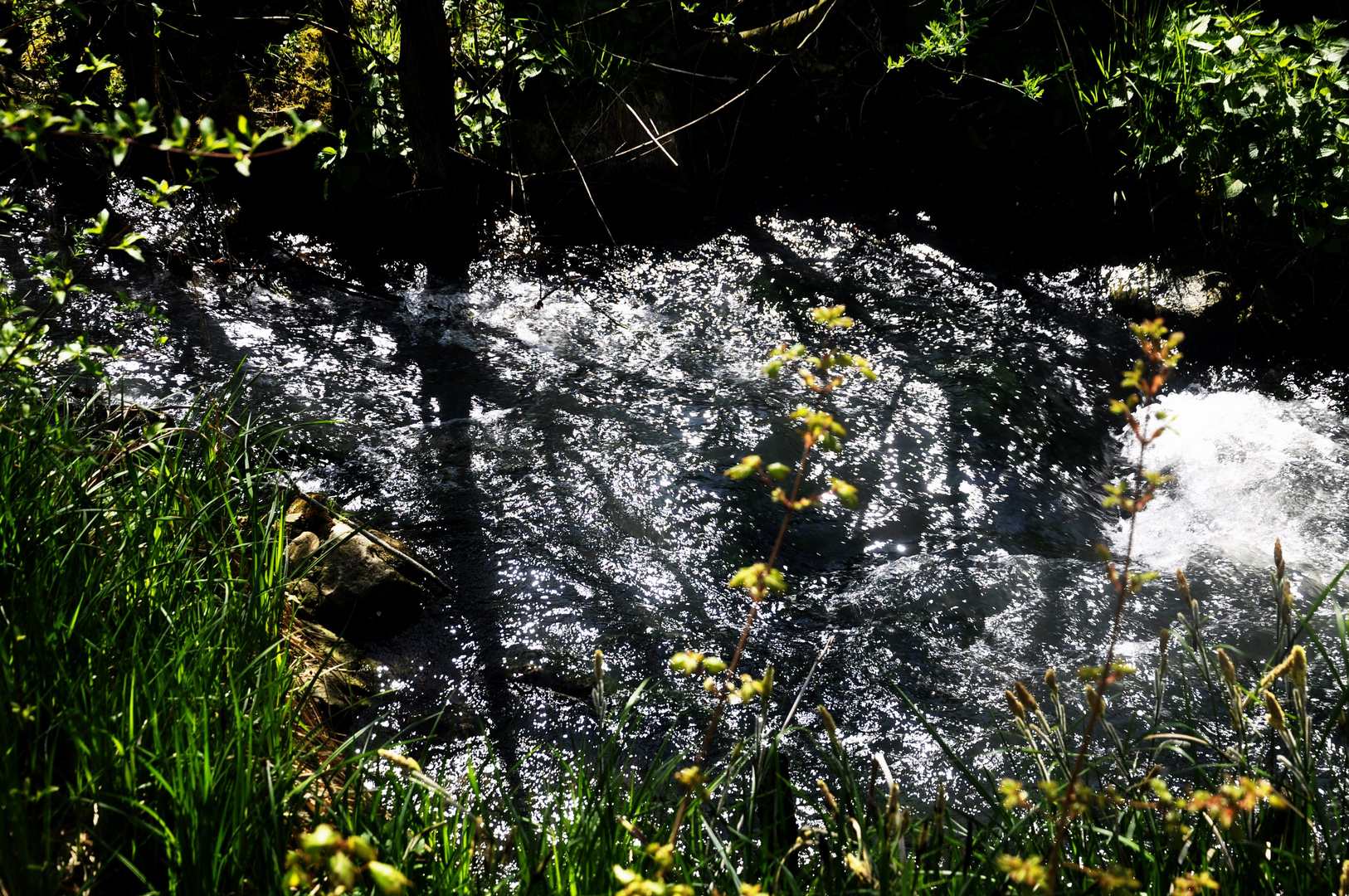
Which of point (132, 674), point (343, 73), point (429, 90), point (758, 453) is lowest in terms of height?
point (132, 674)

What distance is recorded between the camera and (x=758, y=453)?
417 centimetres

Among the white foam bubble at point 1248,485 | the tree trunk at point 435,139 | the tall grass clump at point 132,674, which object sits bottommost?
the tall grass clump at point 132,674

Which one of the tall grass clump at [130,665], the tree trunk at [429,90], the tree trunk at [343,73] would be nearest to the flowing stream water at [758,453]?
the tree trunk at [429,90]

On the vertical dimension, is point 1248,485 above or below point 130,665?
above

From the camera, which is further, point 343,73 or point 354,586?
point 343,73

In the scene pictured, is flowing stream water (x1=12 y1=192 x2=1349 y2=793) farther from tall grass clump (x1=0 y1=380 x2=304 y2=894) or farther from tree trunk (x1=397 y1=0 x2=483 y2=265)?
tall grass clump (x1=0 y1=380 x2=304 y2=894)

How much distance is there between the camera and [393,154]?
5.74m

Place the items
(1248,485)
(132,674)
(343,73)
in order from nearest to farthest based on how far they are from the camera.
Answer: (132,674)
(1248,485)
(343,73)

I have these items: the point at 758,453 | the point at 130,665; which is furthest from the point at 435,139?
the point at 130,665

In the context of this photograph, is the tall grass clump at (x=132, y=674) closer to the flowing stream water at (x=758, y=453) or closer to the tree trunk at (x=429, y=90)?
the flowing stream water at (x=758, y=453)

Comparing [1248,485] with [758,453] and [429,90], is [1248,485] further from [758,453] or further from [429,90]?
[429,90]

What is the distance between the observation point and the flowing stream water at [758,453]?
3.23 metres

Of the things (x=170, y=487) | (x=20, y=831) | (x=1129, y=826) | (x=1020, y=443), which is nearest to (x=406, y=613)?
(x=170, y=487)

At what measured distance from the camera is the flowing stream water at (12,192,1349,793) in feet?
10.6
